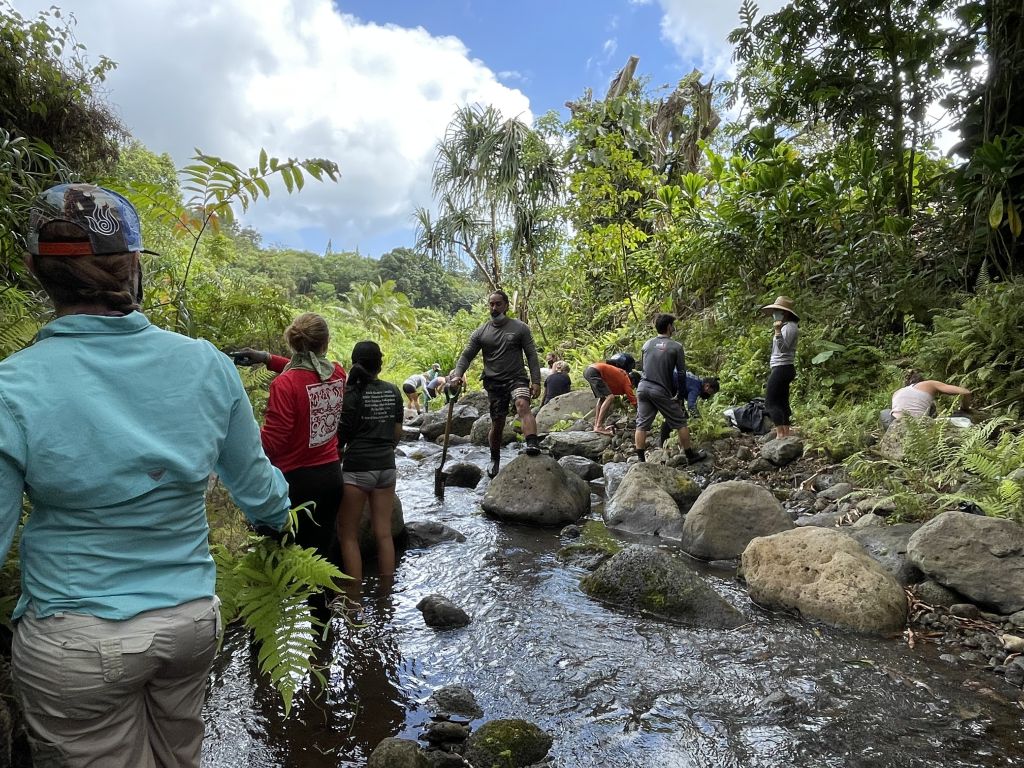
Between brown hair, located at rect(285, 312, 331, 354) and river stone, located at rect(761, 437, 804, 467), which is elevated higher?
brown hair, located at rect(285, 312, 331, 354)

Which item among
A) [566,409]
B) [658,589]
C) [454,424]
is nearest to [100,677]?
[658,589]

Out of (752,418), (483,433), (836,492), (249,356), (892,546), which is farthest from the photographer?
(483,433)

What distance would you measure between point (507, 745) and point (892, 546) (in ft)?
13.0

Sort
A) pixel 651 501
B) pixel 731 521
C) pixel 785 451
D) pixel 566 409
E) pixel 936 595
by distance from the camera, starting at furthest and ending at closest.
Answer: pixel 566 409 → pixel 785 451 → pixel 651 501 → pixel 731 521 → pixel 936 595

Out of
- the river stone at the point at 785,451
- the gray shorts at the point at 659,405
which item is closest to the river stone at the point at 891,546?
the river stone at the point at 785,451

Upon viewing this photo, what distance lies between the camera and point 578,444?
11086 millimetres

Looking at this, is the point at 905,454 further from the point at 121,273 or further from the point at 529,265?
the point at 529,265

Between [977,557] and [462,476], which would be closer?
[977,557]

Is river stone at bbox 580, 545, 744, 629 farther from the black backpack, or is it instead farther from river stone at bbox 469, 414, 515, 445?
river stone at bbox 469, 414, 515, 445

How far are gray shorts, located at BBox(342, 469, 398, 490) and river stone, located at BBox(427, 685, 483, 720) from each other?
1648 millimetres

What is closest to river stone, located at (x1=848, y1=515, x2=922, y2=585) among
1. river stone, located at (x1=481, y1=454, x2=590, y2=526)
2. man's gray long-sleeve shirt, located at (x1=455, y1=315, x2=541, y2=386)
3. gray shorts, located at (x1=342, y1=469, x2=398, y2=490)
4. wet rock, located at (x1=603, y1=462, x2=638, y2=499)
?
river stone, located at (x1=481, y1=454, x2=590, y2=526)

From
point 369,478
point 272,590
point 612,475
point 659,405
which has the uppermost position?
point 659,405

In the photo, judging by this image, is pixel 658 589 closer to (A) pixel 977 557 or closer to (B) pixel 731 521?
(B) pixel 731 521

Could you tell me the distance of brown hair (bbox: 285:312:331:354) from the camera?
3.95 metres
